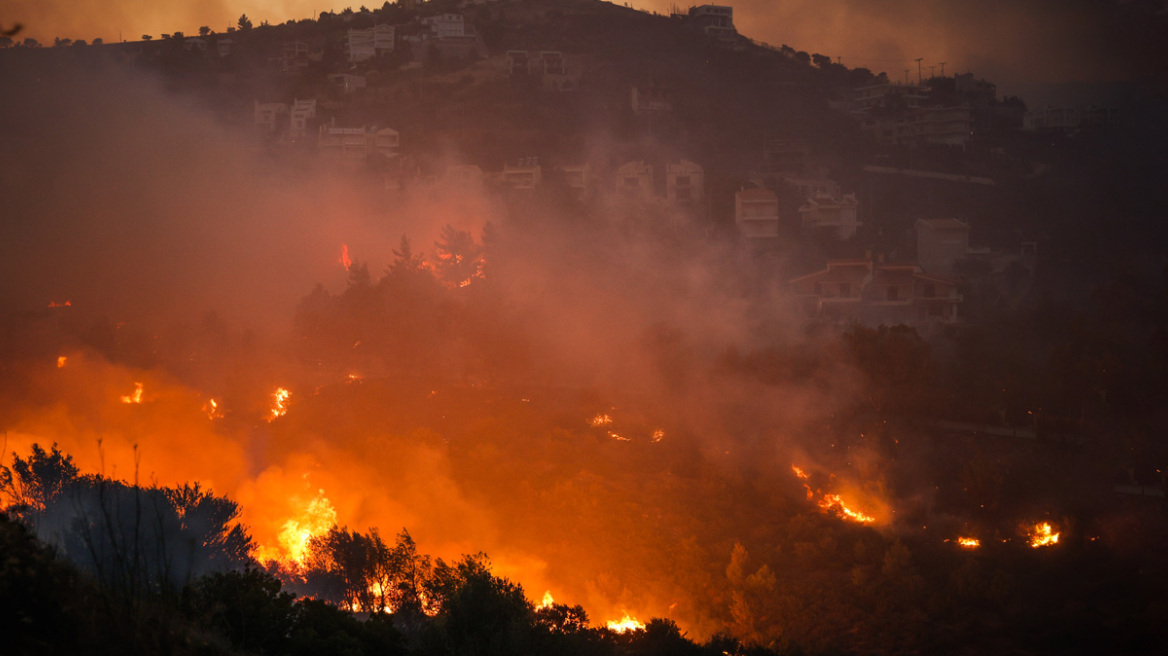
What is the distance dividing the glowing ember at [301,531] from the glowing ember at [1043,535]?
2175cm

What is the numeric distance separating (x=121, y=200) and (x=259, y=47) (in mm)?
32316

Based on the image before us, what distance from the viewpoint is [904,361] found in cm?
2838

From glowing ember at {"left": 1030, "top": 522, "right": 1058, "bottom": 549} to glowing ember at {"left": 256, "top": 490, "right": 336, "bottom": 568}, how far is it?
21.8 m

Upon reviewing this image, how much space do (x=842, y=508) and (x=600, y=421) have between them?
1003cm

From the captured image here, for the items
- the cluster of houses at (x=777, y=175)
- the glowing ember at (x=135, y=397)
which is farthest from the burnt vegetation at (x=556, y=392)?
the cluster of houses at (x=777, y=175)

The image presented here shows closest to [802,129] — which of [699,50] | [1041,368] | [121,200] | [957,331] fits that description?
[699,50]

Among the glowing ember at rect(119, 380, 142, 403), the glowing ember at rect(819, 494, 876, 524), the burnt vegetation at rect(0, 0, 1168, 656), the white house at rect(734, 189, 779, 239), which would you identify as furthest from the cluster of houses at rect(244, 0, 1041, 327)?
the glowing ember at rect(119, 380, 142, 403)

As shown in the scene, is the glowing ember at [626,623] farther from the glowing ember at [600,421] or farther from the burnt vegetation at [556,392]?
the glowing ember at [600,421]

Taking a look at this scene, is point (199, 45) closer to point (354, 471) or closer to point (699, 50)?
point (699, 50)

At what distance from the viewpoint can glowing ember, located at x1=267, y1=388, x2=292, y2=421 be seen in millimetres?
31944

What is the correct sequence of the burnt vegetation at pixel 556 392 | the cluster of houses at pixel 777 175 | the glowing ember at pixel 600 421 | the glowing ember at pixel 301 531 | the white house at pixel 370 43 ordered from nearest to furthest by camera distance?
the burnt vegetation at pixel 556 392 → the glowing ember at pixel 301 531 → the glowing ember at pixel 600 421 → the cluster of houses at pixel 777 175 → the white house at pixel 370 43

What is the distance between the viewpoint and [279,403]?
32.6m

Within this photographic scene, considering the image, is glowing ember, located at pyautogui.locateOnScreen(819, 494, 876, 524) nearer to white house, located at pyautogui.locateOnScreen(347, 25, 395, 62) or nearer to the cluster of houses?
the cluster of houses

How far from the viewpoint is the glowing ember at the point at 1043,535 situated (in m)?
22.1
